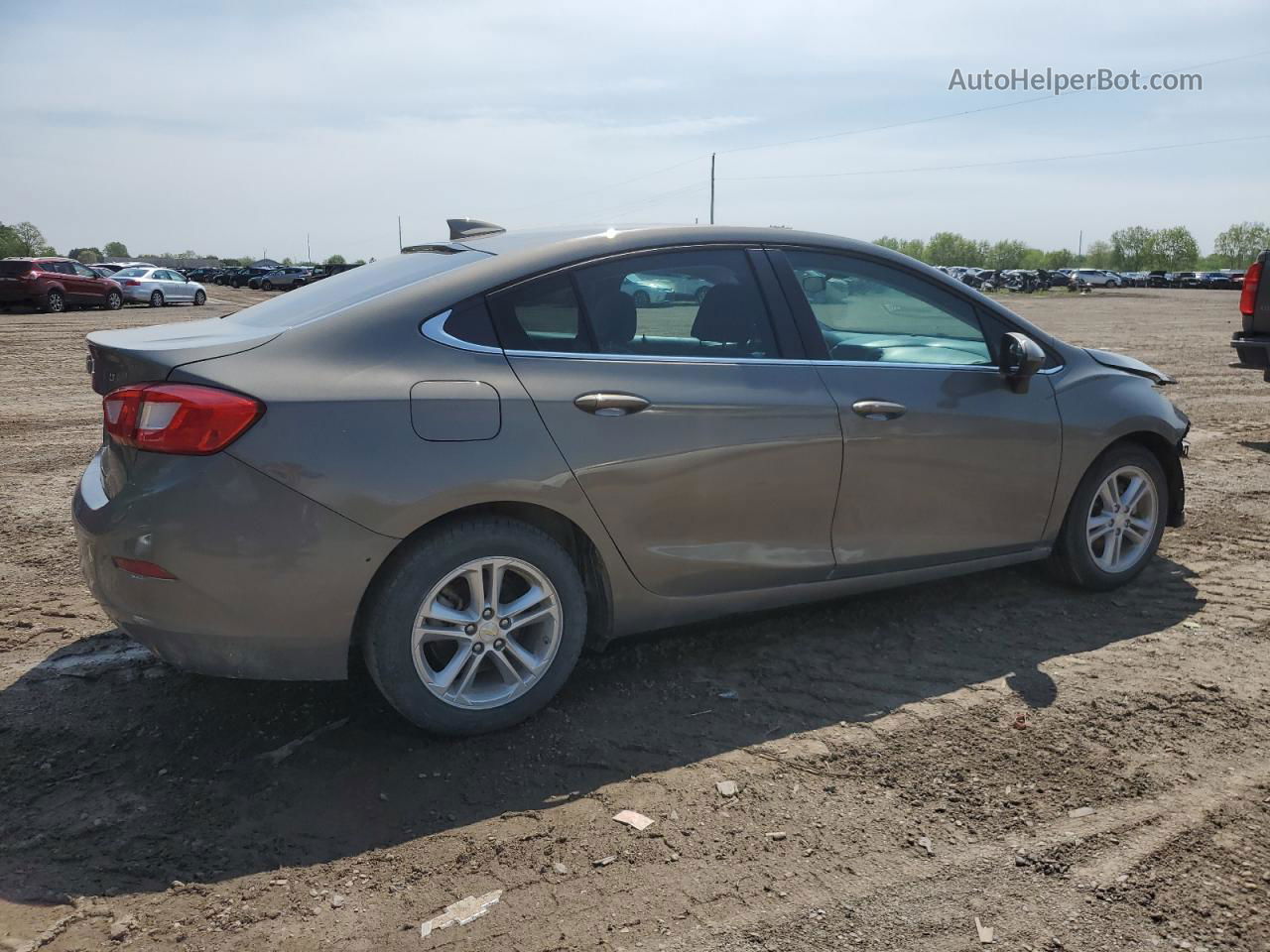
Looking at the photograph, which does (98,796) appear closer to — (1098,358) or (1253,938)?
(1253,938)

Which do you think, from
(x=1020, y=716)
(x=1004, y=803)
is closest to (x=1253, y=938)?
(x=1004, y=803)

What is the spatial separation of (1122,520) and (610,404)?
280 cm

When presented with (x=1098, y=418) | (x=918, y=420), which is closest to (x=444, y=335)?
(x=918, y=420)

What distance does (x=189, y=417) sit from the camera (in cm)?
310

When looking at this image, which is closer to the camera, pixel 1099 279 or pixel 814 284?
pixel 814 284

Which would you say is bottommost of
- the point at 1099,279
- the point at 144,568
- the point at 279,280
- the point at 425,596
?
the point at 425,596

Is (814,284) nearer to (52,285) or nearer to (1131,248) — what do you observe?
(52,285)

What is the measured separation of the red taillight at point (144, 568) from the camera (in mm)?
3115

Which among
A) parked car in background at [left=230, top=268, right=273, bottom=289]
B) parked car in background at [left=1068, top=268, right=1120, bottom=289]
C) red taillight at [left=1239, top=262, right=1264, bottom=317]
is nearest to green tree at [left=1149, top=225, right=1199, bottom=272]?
parked car in background at [left=1068, top=268, right=1120, bottom=289]

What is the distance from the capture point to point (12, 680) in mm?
3963

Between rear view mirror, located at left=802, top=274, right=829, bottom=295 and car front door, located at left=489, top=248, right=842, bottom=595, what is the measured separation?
16cm

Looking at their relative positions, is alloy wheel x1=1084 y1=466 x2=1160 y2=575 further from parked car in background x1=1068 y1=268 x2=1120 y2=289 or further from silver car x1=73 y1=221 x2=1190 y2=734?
parked car in background x1=1068 y1=268 x2=1120 y2=289

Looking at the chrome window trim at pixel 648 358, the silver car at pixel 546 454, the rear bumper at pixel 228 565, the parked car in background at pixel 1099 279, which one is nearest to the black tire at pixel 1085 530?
the silver car at pixel 546 454

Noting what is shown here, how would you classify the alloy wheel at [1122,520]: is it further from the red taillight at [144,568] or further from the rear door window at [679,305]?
the red taillight at [144,568]
